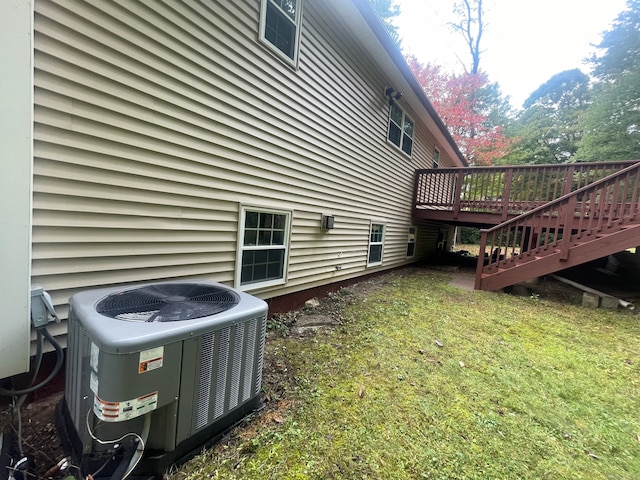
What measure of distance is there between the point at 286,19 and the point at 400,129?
4900mm

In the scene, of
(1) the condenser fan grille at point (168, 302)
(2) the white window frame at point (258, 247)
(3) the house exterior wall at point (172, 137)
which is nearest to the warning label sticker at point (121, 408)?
(1) the condenser fan grille at point (168, 302)

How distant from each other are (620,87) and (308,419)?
21.0 meters

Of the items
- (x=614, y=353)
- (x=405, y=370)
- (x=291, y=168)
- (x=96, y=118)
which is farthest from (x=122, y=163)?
(x=614, y=353)

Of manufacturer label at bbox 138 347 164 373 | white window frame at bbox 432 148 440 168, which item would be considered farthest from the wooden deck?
manufacturer label at bbox 138 347 164 373

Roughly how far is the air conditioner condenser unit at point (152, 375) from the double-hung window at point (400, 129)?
6.89 meters

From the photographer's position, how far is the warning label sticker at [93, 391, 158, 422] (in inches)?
52.7

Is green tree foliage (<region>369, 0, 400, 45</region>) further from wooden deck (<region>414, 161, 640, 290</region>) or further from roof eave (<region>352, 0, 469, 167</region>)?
wooden deck (<region>414, 161, 640, 290</region>)

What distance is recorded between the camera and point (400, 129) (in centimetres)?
791

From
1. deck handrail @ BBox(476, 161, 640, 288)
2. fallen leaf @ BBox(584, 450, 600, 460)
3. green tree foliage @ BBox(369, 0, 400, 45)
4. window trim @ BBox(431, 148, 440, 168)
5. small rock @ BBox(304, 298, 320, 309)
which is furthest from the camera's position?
green tree foliage @ BBox(369, 0, 400, 45)

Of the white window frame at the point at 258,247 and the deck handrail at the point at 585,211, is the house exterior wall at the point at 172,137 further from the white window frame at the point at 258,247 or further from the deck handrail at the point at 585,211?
the deck handrail at the point at 585,211

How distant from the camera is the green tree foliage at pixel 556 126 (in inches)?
750

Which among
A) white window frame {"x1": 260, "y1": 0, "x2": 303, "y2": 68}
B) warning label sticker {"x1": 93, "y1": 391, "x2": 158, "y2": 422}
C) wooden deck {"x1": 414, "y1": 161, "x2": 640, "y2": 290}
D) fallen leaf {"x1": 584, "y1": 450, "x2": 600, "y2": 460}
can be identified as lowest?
fallen leaf {"x1": 584, "y1": 450, "x2": 600, "y2": 460}

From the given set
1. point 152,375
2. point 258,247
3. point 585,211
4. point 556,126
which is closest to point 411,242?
point 585,211

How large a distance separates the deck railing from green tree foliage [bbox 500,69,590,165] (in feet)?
45.5
